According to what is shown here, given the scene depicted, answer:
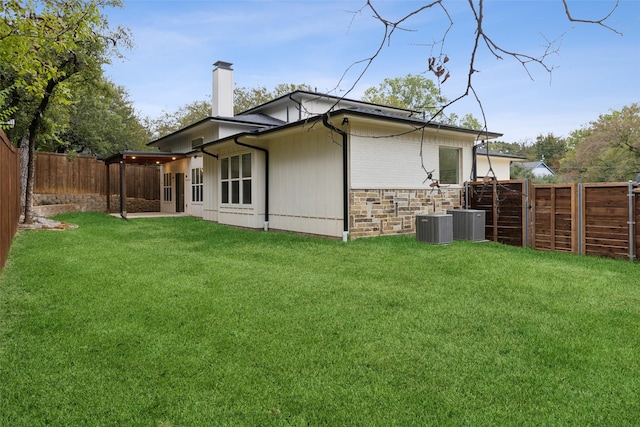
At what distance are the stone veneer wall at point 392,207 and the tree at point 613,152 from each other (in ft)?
56.1

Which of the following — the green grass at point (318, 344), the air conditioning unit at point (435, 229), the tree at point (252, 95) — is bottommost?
the green grass at point (318, 344)

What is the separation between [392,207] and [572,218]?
3.56 m

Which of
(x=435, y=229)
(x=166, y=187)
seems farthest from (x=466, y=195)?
(x=166, y=187)

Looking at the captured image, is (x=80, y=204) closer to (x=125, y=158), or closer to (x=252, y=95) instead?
(x=125, y=158)

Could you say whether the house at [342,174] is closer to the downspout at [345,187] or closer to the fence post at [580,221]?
the downspout at [345,187]

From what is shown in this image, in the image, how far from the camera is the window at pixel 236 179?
38.5 feet

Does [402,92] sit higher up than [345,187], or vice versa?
[402,92]

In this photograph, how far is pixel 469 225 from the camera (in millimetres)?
8828

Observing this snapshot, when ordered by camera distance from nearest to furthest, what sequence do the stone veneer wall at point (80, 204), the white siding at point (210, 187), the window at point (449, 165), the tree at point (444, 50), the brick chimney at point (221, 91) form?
the tree at point (444, 50) < the window at point (449, 165) < the white siding at point (210, 187) < the stone veneer wall at point (80, 204) < the brick chimney at point (221, 91)

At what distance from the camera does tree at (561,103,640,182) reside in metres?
24.1

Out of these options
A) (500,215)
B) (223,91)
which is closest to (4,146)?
(500,215)

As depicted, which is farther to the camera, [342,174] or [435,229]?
[342,174]

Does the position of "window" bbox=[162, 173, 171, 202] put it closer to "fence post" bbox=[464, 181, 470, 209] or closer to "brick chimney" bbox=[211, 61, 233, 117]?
"brick chimney" bbox=[211, 61, 233, 117]

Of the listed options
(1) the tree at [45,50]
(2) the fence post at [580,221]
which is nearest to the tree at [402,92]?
(1) the tree at [45,50]
